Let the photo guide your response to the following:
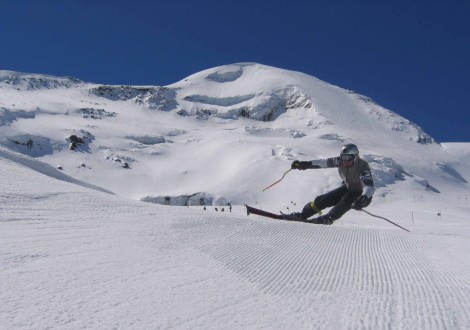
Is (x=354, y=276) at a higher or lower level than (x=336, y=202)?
lower

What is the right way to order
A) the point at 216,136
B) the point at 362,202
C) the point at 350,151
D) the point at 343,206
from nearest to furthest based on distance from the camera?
the point at 362,202 < the point at 350,151 < the point at 343,206 < the point at 216,136

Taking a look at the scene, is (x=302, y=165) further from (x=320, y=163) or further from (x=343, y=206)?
(x=343, y=206)

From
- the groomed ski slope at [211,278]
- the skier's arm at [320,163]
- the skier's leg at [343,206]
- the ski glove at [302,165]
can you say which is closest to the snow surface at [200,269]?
the groomed ski slope at [211,278]

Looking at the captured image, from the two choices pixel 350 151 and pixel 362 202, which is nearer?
pixel 362 202

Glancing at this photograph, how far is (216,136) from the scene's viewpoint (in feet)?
422

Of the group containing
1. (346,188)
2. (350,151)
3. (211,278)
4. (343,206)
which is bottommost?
(211,278)

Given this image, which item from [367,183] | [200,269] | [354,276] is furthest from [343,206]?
[200,269]

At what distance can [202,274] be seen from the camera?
410cm

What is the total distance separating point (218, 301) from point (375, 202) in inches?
2914

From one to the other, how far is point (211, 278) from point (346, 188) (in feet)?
24.4

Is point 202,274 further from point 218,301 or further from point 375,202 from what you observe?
point 375,202

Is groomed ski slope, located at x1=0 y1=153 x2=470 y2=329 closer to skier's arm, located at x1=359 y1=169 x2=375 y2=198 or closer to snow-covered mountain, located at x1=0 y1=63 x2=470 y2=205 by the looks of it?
skier's arm, located at x1=359 y1=169 x2=375 y2=198

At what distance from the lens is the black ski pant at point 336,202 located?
10609 mm

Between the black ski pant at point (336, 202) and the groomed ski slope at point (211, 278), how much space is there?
9.86ft
